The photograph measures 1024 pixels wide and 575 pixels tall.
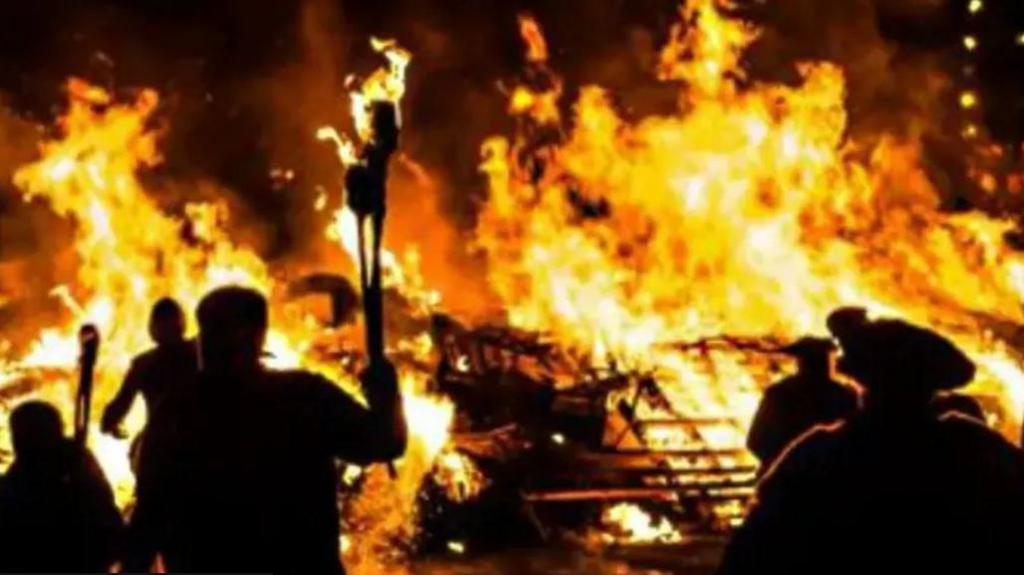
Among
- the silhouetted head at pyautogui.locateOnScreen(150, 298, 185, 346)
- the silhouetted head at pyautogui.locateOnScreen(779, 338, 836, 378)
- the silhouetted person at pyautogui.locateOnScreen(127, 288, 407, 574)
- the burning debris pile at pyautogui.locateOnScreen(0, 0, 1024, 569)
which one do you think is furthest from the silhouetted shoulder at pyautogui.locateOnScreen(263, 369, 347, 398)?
the burning debris pile at pyautogui.locateOnScreen(0, 0, 1024, 569)

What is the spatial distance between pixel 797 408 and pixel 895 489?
12.1 feet

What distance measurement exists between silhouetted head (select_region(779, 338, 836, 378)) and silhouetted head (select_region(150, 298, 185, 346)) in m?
3.30

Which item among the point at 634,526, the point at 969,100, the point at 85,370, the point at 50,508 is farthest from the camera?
the point at 969,100

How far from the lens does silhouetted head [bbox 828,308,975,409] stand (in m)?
3.77

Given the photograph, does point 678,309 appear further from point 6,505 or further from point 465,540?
point 6,505

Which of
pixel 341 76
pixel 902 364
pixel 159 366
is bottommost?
pixel 902 364

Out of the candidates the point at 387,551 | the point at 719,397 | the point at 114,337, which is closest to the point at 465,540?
the point at 387,551

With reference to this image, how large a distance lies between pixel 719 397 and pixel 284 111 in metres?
8.62

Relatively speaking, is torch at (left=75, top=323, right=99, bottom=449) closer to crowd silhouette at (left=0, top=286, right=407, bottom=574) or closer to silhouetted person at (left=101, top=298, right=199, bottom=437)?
silhouetted person at (left=101, top=298, right=199, bottom=437)

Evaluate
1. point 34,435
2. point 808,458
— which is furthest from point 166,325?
point 808,458

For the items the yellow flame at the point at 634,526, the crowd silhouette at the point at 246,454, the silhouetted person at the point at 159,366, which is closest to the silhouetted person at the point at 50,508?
the crowd silhouette at the point at 246,454

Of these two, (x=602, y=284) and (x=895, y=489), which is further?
(x=602, y=284)

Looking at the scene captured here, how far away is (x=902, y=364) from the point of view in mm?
3770

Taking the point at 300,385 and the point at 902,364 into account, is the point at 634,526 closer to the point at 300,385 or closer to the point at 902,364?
the point at 300,385
